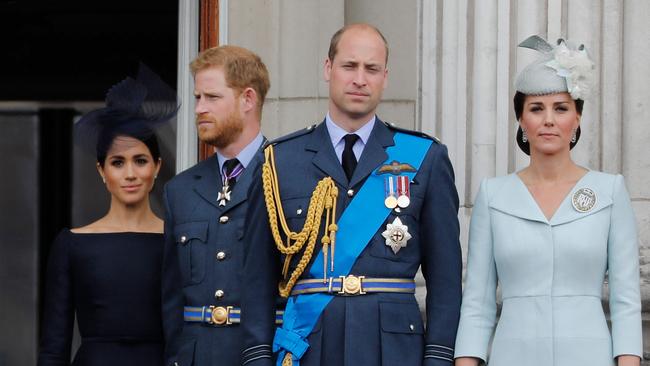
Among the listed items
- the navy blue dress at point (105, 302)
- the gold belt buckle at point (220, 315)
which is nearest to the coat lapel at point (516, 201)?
A: the gold belt buckle at point (220, 315)

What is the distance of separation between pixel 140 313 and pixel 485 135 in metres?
1.48

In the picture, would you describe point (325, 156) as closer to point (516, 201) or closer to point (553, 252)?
point (516, 201)

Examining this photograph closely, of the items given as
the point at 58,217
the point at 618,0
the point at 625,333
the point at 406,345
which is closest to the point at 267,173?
the point at 406,345

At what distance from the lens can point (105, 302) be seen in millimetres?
6695

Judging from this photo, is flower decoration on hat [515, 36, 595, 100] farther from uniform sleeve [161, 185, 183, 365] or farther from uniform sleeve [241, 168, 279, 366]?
uniform sleeve [161, 185, 183, 365]

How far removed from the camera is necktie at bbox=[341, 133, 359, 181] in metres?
5.92

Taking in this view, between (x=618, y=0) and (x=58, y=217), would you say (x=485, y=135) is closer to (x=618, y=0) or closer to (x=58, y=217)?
(x=618, y=0)

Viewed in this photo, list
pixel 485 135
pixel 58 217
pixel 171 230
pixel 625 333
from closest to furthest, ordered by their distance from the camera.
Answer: pixel 625 333
pixel 171 230
pixel 485 135
pixel 58 217

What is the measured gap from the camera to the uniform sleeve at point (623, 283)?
18.2ft

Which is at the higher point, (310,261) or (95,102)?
(95,102)

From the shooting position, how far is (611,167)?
6922 mm

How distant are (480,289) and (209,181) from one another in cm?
129

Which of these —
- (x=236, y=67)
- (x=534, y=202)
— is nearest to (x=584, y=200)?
(x=534, y=202)

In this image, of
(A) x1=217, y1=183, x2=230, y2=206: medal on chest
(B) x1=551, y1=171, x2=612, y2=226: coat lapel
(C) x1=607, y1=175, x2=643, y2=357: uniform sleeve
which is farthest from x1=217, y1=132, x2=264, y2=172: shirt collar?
(C) x1=607, y1=175, x2=643, y2=357: uniform sleeve
